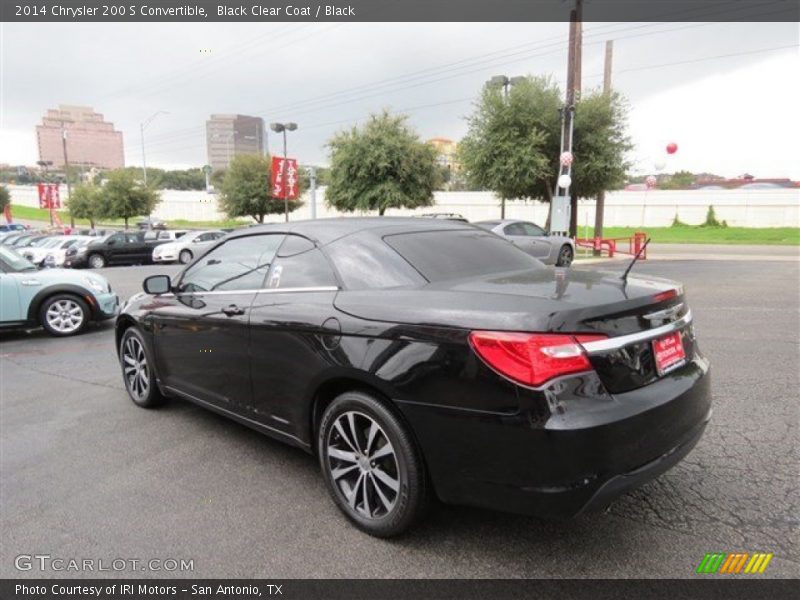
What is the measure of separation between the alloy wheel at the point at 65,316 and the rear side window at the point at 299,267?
6360 millimetres

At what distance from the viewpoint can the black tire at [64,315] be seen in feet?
26.6

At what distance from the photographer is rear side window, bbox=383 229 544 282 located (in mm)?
3057

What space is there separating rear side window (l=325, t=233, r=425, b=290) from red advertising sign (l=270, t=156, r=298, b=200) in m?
29.2

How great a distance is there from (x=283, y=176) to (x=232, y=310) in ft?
95.7

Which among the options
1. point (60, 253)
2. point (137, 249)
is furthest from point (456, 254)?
point (137, 249)

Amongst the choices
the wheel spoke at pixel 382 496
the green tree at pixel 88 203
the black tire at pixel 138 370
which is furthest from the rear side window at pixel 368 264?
the green tree at pixel 88 203

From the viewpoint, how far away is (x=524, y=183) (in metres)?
21.2

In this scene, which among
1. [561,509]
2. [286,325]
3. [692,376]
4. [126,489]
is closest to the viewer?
[561,509]

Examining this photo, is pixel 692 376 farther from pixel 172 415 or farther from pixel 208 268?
pixel 172 415

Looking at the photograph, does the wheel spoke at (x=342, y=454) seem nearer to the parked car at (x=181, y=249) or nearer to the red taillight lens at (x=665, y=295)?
the red taillight lens at (x=665, y=295)

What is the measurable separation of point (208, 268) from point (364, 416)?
2123 mm

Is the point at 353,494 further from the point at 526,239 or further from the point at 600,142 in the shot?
the point at 600,142

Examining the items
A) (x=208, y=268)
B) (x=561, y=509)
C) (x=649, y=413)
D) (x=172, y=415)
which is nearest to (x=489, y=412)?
(x=561, y=509)

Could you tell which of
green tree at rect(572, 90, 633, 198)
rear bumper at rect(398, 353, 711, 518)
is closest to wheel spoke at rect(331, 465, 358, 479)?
rear bumper at rect(398, 353, 711, 518)
